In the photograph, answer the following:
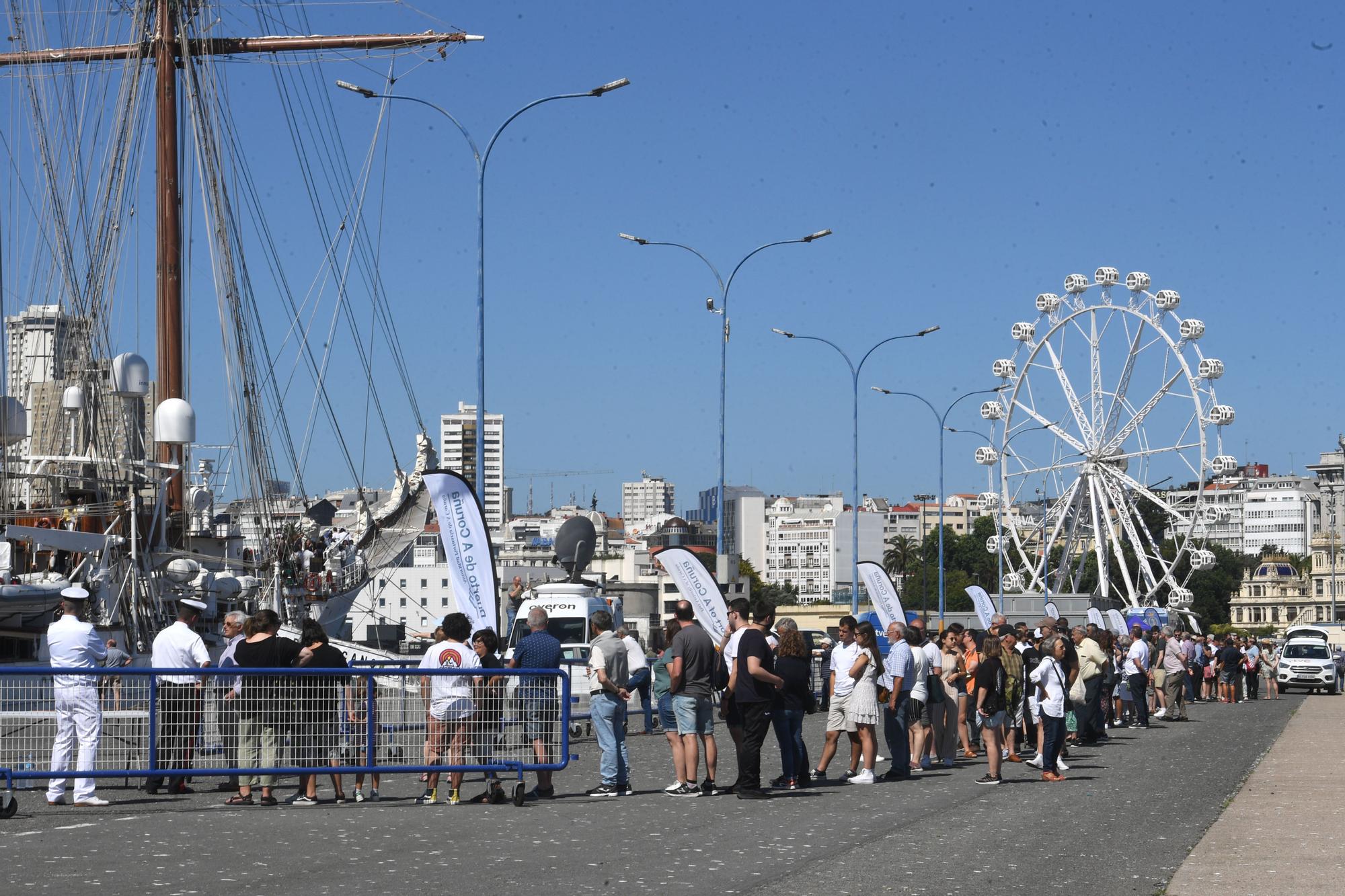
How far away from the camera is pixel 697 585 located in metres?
22.6

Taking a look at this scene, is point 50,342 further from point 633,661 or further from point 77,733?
point 77,733

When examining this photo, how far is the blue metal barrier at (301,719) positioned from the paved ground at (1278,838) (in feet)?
17.5

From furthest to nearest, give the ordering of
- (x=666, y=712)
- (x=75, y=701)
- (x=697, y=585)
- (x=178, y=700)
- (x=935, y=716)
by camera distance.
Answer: (x=697, y=585)
(x=666, y=712)
(x=935, y=716)
(x=178, y=700)
(x=75, y=701)

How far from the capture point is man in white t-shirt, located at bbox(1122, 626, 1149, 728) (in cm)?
2736

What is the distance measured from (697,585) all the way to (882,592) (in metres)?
8.78

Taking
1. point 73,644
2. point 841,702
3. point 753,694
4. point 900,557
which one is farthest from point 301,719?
point 900,557

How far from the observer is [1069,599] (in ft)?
193

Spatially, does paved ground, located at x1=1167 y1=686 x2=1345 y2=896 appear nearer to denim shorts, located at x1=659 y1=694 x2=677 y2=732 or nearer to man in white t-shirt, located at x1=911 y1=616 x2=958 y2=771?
man in white t-shirt, located at x1=911 y1=616 x2=958 y2=771

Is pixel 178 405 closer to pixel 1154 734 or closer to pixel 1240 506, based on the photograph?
pixel 1154 734

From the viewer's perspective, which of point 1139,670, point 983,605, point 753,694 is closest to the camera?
point 753,694

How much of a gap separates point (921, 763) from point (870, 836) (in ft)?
20.7

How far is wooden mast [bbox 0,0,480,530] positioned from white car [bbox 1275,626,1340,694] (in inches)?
1059

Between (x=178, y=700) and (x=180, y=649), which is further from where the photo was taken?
(x=180, y=649)

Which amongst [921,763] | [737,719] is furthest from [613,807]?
[921,763]
